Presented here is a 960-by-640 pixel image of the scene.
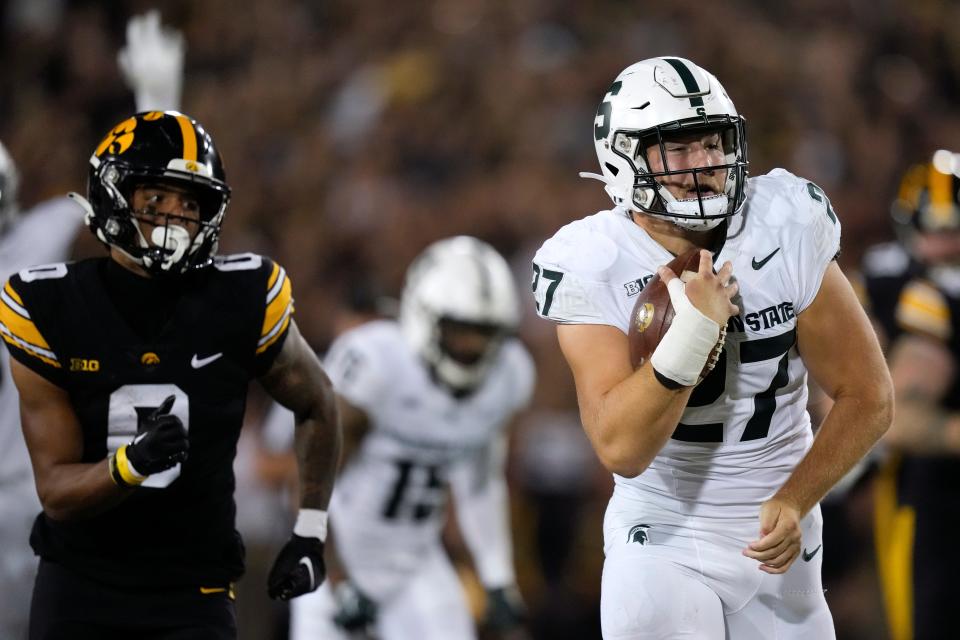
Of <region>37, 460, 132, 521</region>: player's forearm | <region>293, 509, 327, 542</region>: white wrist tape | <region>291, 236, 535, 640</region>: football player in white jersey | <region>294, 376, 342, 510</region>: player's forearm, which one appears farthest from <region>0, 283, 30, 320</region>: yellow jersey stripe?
<region>291, 236, 535, 640</region>: football player in white jersey

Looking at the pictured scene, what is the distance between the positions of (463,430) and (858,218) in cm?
403

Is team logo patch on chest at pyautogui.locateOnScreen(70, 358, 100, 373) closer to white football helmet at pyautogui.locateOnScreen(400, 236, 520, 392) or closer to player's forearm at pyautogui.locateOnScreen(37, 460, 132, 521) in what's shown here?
player's forearm at pyautogui.locateOnScreen(37, 460, 132, 521)

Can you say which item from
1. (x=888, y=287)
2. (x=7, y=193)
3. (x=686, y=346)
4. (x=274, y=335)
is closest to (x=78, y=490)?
(x=274, y=335)

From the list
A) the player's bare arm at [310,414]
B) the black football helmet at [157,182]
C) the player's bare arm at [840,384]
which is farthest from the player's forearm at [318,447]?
the player's bare arm at [840,384]

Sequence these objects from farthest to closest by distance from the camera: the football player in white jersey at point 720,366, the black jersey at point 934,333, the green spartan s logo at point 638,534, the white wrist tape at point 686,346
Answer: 1. the black jersey at point 934,333
2. the green spartan s logo at point 638,534
3. the football player in white jersey at point 720,366
4. the white wrist tape at point 686,346

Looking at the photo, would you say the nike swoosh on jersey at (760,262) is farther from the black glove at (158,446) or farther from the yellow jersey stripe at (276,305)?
the black glove at (158,446)

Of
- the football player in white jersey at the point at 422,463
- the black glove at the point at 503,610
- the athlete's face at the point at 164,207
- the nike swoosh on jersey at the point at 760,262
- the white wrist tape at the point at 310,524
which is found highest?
the athlete's face at the point at 164,207

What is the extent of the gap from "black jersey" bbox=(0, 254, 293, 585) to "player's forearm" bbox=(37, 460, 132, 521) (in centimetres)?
8

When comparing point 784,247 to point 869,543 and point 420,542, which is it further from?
point 869,543

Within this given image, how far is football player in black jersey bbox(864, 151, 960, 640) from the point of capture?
4484mm

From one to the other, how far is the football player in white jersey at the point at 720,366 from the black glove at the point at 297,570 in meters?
0.71

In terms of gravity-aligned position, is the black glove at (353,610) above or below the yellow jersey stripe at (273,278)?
below

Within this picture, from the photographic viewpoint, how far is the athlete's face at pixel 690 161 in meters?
2.81

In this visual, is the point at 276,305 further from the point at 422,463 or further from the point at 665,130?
the point at 422,463
